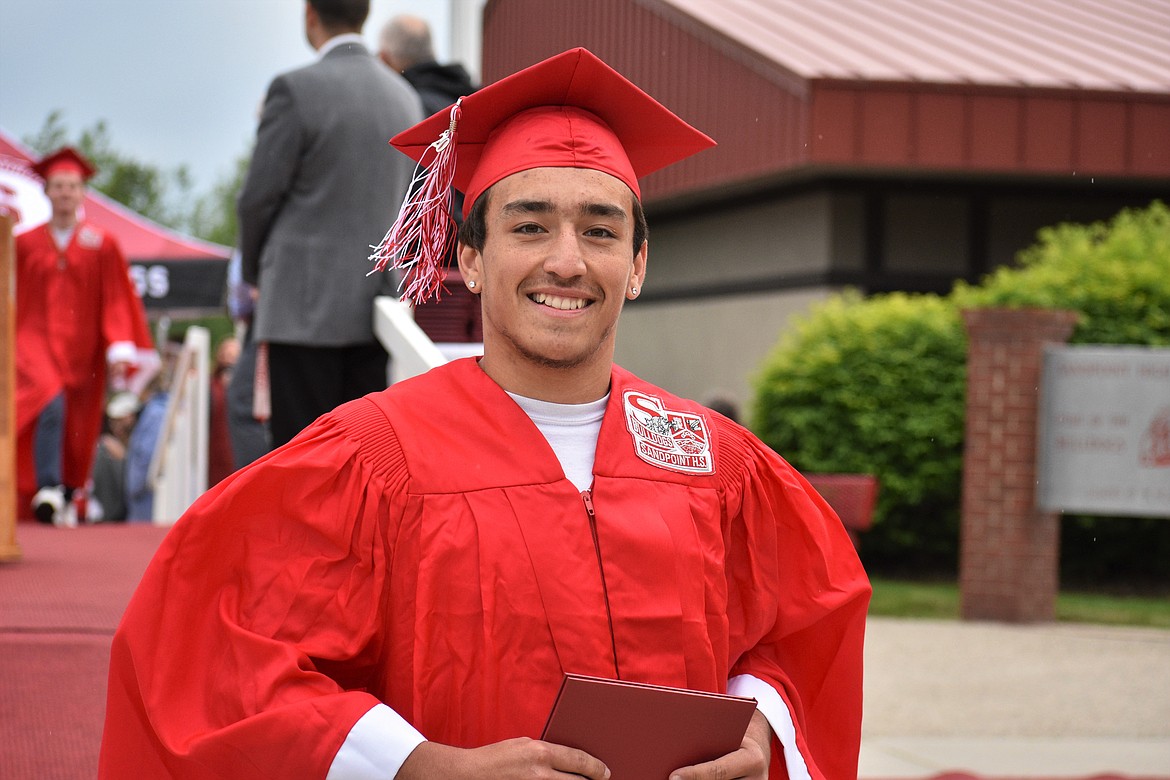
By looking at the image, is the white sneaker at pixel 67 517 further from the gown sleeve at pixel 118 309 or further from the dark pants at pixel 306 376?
the dark pants at pixel 306 376

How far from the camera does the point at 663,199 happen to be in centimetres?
1595

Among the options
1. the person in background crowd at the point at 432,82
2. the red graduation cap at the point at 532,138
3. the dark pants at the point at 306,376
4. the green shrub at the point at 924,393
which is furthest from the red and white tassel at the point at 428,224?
the green shrub at the point at 924,393

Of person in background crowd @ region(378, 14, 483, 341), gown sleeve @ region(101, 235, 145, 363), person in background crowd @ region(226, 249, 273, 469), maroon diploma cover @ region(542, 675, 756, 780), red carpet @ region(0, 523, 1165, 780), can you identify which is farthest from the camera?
gown sleeve @ region(101, 235, 145, 363)

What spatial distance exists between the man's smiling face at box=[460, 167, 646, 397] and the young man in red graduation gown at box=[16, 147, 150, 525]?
550cm

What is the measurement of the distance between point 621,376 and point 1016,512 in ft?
24.3

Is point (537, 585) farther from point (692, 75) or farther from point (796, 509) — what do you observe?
point (692, 75)

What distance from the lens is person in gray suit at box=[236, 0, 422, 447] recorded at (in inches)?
169

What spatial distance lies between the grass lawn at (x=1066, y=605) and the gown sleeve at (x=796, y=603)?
738cm

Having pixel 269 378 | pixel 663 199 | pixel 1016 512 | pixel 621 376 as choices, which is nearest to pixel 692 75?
pixel 663 199

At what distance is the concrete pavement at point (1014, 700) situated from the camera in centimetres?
572

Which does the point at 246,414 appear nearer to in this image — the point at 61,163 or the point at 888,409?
the point at 61,163

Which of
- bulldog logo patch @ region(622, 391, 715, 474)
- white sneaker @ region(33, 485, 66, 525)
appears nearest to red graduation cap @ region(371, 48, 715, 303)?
bulldog logo patch @ region(622, 391, 715, 474)

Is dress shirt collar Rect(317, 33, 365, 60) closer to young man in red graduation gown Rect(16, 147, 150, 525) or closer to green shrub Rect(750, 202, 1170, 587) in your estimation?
young man in red graduation gown Rect(16, 147, 150, 525)

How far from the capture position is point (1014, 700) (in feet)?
22.5
